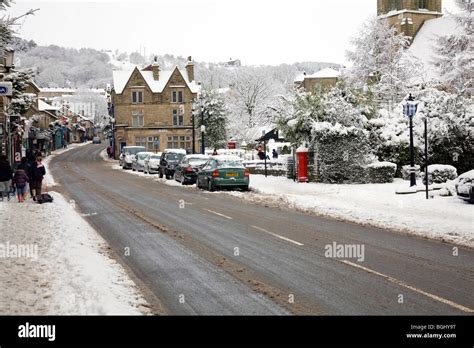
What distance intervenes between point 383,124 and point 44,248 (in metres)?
21.3

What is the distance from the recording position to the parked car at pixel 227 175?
25469 mm

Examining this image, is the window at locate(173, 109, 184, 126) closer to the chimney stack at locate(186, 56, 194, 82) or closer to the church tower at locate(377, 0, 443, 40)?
the chimney stack at locate(186, 56, 194, 82)

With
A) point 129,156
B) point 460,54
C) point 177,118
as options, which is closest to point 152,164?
point 129,156

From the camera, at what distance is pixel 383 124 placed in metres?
28.6

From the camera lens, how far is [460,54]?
32.7m

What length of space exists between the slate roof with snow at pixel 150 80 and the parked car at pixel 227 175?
52.0m

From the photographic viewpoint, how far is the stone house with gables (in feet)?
247

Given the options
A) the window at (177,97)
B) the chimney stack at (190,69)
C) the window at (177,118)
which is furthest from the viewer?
the chimney stack at (190,69)

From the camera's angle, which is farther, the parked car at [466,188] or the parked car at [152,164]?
the parked car at [152,164]

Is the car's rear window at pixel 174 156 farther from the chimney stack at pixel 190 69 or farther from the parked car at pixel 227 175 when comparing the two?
the chimney stack at pixel 190 69

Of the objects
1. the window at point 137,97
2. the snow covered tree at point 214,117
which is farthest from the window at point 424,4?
the window at point 137,97

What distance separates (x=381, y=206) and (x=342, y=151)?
7894 millimetres

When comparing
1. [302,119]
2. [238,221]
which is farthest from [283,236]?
[302,119]
